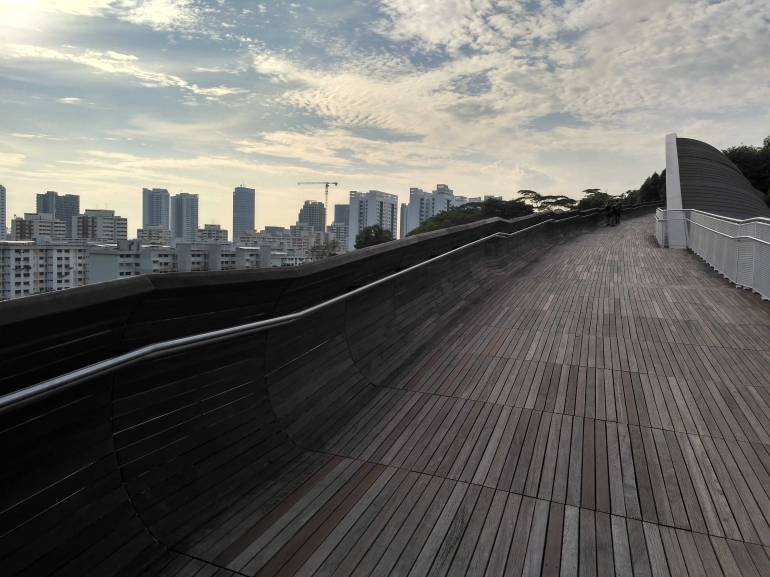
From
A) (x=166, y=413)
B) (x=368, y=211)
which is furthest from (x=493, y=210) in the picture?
(x=166, y=413)

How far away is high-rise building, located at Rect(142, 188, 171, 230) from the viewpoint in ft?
332

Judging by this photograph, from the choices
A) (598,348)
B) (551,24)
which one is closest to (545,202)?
(551,24)

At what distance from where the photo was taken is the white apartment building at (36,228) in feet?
194

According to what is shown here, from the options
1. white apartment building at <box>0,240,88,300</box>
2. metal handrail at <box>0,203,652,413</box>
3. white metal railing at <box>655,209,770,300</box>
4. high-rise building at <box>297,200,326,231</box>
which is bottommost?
white apartment building at <box>0,240,88,300</box>

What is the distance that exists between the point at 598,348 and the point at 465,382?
1888 mm

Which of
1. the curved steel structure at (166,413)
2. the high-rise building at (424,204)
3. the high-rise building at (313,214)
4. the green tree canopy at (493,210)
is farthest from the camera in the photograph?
the high-rise building at (424,204)

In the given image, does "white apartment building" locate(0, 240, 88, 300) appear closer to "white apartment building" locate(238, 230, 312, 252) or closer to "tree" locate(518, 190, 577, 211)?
"white apartment building" locate(238, 230, 312, 252)

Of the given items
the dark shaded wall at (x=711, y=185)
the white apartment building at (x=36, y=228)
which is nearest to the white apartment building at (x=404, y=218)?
the white apartment building at (x=36, y=228)

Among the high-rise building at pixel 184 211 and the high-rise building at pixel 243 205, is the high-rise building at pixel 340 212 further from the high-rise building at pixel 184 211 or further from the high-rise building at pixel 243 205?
the high-rise building at pixel 184 211

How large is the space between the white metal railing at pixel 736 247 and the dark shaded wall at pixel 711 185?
21.2 meters

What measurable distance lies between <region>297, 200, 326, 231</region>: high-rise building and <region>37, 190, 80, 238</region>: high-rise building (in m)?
65.5

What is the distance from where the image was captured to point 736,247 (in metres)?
9.34

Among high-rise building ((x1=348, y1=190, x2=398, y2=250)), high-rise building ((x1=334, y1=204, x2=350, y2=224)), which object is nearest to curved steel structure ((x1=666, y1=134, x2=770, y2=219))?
high-rise building ((x1=348, y1=190, x2=398, y2=250))

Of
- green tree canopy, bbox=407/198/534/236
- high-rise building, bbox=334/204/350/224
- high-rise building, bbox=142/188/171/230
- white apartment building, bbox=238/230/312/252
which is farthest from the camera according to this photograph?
high-rise building, bbox=334/204/350/224
